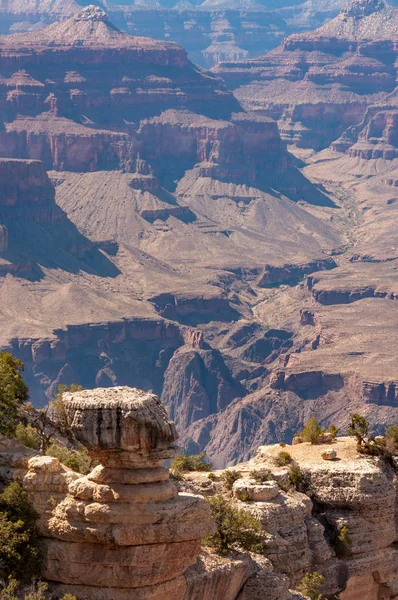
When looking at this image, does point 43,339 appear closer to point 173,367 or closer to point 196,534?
point 173,367

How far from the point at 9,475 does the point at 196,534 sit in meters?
4.05

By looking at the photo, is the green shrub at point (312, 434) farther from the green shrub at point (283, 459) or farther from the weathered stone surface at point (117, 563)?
the weathered stone surface at point (117, 563)

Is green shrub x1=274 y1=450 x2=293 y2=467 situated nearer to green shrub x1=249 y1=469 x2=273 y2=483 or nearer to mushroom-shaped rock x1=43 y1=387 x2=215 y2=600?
green shrub x1=249 y1=469 x2=273 y2=483

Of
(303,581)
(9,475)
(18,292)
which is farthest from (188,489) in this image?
(18,292)

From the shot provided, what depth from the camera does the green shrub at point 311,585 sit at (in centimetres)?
3681

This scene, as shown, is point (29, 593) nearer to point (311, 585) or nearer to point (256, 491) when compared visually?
point (256, 491)

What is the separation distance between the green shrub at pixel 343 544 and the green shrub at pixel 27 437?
24.3 feet

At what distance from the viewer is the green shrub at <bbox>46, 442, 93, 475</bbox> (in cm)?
3450

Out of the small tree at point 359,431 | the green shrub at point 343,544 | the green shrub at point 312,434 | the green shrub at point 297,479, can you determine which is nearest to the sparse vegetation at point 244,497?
the green shrub at point 297,479

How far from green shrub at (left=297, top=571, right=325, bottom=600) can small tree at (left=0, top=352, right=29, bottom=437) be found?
7221mm

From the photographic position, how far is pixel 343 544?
39.2 metres

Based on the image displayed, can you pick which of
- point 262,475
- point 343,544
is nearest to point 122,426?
point 262,475

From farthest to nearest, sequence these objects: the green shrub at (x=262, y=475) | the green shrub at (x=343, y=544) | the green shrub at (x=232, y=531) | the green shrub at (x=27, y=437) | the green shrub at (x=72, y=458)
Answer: the green shrub at (x=343, y=544) < the green shrub at (x=262, y=475) < the green shrub at (x=27, y=437) < the green shrub at (x=232, y=531) < the green shrub at (x=72, y=458)

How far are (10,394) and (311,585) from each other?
7.84 m
